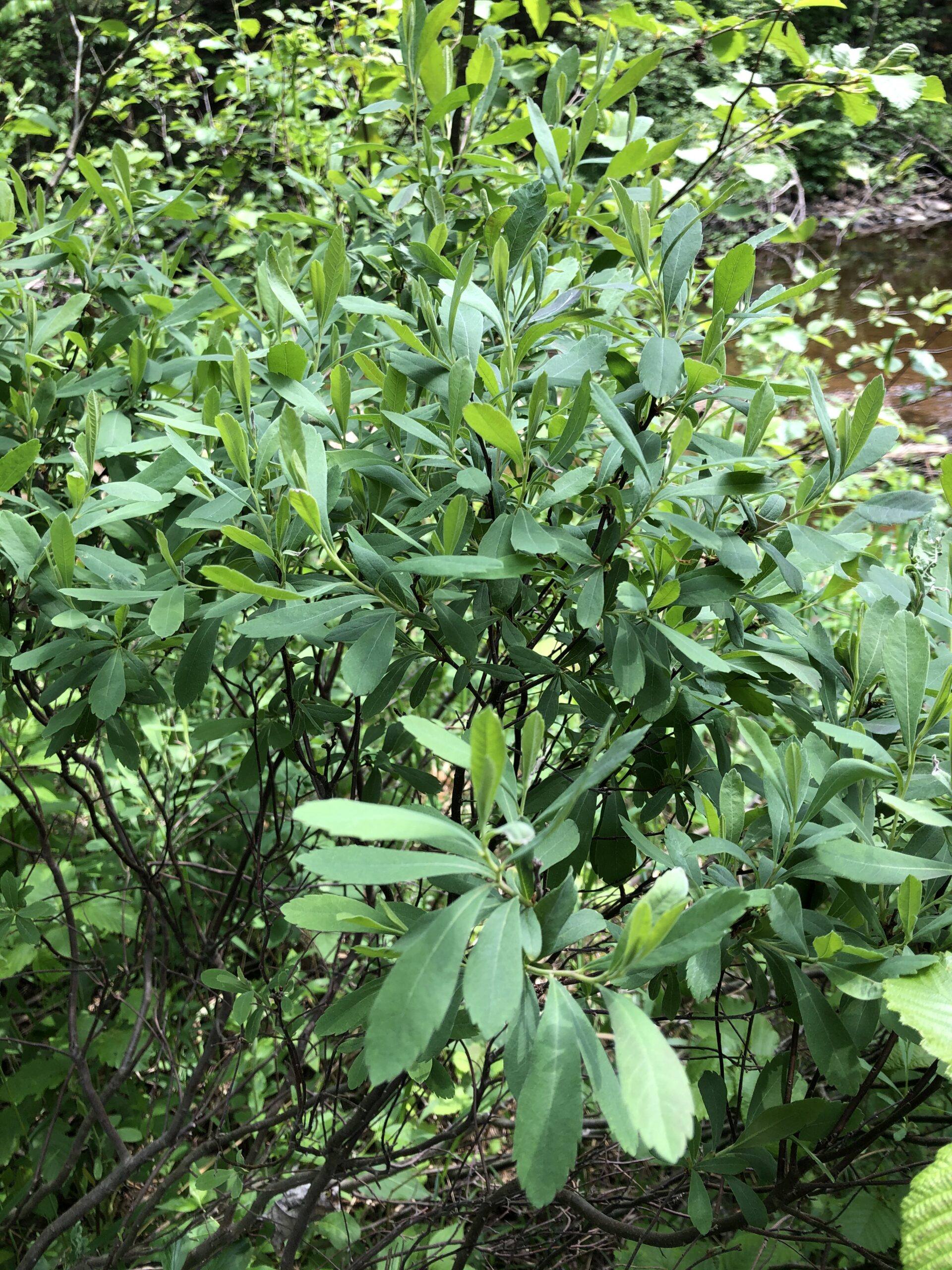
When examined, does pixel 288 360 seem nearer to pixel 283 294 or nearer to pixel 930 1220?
pixel 283 294

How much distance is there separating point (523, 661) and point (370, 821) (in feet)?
1.31

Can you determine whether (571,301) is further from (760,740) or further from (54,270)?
(54,270)

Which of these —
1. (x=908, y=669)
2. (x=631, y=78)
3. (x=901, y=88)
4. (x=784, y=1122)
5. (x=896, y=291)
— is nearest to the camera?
(x=908, y=669)

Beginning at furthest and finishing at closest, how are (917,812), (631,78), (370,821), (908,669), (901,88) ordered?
(901,88), (631,78), (908,669), (917,812), (370,821)

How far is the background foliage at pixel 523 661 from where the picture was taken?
644 millimetres

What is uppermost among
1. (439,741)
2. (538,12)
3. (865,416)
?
(538,12)

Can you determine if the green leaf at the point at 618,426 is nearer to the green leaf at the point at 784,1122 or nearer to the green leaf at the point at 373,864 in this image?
the green leaf at the point at 373,864

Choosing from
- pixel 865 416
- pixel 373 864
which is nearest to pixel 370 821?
pixel 373 864

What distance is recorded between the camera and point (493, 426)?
73 centimetres

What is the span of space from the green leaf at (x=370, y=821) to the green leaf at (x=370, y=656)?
0.23 metres

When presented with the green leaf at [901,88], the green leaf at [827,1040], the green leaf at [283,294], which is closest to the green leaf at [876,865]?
the green leaf at [827,1040]

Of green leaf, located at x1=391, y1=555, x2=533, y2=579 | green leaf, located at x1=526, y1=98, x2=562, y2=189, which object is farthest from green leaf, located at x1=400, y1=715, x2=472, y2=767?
green leaf, located at x1=526, y1=98, x2=562, y2=189

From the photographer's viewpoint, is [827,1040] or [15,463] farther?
[15,463]

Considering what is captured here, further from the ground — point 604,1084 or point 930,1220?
point 604,1084
